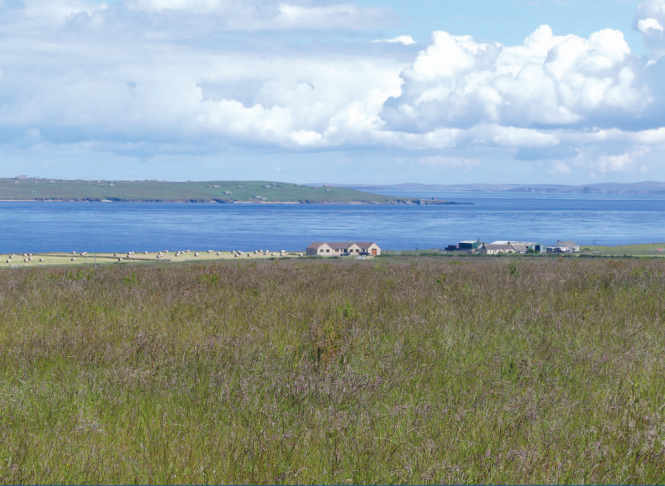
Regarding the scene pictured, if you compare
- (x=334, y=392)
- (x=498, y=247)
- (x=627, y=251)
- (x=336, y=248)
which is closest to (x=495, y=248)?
(x=498, y=247)

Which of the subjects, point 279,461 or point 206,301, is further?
point 206,301

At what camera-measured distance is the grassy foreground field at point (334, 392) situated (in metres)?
3.53

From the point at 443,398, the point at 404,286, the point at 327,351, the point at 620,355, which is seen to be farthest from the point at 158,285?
the point at 620,355

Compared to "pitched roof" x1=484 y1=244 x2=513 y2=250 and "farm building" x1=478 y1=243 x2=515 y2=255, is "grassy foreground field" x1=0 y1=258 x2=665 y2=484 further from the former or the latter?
"pitched roof" x1=484 y1=244 x2=513 y2=250

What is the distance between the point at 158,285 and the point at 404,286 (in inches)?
192

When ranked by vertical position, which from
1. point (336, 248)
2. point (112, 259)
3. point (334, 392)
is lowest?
point (112, 259)

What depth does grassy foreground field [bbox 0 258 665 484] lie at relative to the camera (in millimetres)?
3529

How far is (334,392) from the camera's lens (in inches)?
181

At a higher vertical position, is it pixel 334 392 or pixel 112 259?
pixel 334 392

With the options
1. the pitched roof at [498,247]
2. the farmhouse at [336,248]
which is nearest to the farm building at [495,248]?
the pitched roof at [498,247]

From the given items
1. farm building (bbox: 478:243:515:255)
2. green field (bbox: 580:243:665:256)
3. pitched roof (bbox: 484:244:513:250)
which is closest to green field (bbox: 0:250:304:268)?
farm building (bbox: 478:243:515:255)

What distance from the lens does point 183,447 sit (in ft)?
12.4

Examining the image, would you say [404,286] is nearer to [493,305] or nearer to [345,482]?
[493,305]

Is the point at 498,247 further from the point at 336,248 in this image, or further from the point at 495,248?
the point at 336,248
